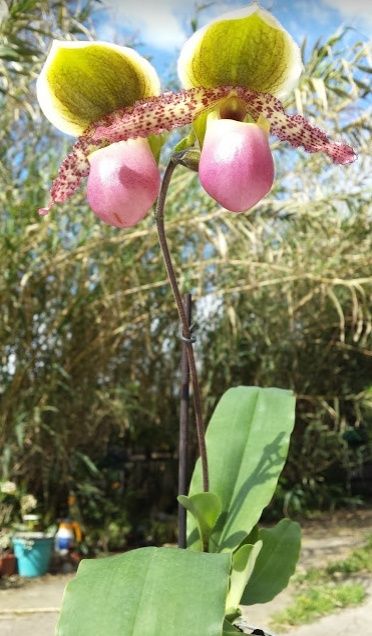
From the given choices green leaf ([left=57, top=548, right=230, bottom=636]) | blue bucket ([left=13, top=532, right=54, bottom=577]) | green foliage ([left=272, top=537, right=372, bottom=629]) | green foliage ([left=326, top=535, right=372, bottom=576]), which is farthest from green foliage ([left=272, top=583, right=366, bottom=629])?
green leaf ([left=57, top=548, right=230, bottom=636])

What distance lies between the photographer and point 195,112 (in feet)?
2.08

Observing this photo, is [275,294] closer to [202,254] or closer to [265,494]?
[202,254]

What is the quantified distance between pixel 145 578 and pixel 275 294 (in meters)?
2.79

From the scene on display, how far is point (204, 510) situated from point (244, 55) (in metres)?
0.50

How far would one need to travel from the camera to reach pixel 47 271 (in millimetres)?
2643

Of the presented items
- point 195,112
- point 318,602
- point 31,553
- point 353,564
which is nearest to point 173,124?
point 195,112

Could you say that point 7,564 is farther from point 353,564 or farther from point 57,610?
point 353,564

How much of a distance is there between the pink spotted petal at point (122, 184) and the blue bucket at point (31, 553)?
232cm

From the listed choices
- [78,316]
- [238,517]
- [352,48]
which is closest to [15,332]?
[78,316]

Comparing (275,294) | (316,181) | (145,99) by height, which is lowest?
(275,294)

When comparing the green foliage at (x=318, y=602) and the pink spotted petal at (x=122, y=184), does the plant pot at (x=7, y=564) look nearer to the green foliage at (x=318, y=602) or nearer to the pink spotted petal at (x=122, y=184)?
the green foliage at (x=318, y=602)

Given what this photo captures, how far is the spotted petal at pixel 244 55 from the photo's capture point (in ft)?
1.88

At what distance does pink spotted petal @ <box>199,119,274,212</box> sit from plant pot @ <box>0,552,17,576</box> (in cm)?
243

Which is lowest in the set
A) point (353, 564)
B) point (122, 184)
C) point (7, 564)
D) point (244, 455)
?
point (353, 564)
